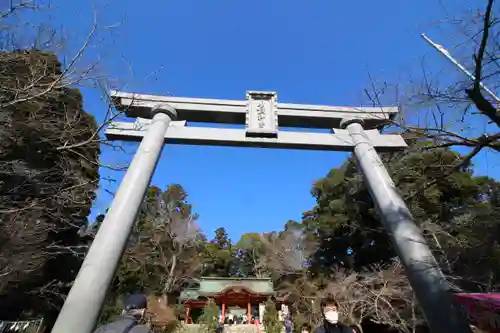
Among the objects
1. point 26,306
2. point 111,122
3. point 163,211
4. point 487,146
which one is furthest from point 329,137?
point 163,211

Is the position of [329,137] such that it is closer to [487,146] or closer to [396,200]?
[396,200]

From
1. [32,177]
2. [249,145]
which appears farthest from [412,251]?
[32,177]

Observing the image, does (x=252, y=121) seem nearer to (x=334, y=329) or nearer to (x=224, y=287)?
(x=334, y=329)

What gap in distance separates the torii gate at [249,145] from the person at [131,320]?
0.81 m

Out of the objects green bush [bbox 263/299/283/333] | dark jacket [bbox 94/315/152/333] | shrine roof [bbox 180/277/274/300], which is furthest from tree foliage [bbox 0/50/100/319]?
shrine roof [bbox 180/277/274/300]

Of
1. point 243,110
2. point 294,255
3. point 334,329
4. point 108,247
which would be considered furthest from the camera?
point 294,255

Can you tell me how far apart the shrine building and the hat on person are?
19132mm

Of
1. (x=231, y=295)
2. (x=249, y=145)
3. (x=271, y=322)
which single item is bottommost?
(x=271, y=322)

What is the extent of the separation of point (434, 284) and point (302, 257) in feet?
44.2

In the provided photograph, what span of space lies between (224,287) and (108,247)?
19356mm

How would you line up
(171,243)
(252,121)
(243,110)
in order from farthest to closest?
(171,243), (243,110), (252,121)

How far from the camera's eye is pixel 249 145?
471 centimetres

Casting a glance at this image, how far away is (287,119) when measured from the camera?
514 cm

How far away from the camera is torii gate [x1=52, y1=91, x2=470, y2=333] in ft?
9.82
